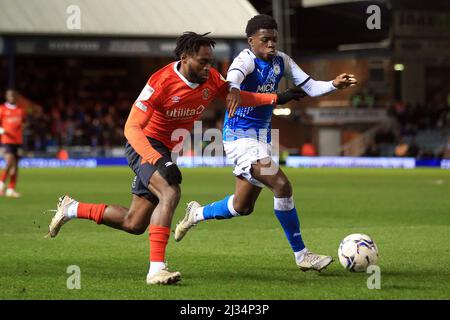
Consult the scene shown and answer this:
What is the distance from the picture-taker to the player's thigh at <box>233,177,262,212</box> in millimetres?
8867

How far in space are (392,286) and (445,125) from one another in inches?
1188

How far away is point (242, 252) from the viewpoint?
10.0 metres

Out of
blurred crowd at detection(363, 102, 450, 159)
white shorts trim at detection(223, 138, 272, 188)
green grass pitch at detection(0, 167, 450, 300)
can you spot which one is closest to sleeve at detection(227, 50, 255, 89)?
white shorts trim at detection(223, 138, 272, 188)

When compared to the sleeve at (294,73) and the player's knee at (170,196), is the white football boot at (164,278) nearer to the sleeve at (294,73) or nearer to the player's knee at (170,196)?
the player's knee at (170,196)

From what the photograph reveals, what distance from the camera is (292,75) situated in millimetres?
8961

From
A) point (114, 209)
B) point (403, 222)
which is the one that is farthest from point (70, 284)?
point (403, 222)

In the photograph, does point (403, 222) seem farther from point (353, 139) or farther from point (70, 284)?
point (353, 139)

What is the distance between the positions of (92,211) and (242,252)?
7.51 ft

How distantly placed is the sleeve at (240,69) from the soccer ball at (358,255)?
1.78 m

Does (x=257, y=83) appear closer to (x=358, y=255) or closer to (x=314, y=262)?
(x=314, y=262)

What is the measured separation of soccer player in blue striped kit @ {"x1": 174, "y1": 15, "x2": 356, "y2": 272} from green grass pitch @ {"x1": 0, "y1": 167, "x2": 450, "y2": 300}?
0.43 meters

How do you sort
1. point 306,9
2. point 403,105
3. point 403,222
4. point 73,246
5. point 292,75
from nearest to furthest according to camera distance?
point 292,75 < point 73,246 < point 403,222 < point 403,105 < point 306,9

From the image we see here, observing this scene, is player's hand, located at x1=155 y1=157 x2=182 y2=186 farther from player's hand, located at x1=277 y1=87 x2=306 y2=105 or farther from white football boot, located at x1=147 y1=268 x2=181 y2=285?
player's hand, located at x1=277 y1=87 x2=306 y2=105

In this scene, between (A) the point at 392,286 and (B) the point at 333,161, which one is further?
(B) the point at 333,161
